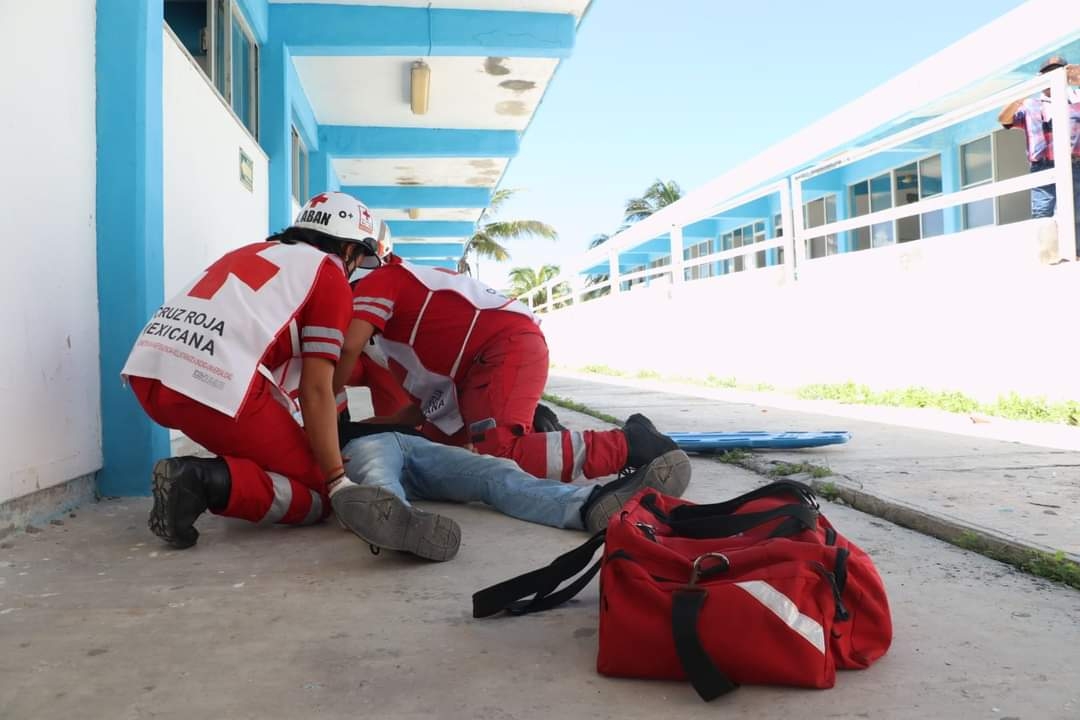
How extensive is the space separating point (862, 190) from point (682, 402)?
38.2 ft

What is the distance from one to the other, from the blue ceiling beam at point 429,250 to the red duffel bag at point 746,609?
19.1 meters

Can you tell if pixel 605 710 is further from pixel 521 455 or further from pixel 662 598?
pixel 521 455

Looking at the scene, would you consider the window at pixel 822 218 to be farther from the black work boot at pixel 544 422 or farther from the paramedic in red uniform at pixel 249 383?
the paramedic in red uniform at pixel 249 383

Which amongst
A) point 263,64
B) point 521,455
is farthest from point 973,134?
point 521,455

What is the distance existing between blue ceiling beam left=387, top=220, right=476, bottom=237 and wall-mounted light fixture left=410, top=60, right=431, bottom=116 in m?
8.41

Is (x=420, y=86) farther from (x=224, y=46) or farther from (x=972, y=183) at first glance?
(x=972, y=183)

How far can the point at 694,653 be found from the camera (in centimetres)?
150

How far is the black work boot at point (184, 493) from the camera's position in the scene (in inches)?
102

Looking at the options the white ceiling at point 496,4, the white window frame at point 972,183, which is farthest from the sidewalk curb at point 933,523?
the white window frame at point 972,183

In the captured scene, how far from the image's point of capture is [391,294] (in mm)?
3537

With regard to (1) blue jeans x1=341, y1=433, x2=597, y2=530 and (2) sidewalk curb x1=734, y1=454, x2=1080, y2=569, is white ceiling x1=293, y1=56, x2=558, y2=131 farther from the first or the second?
(2) sidewalk curb x1=734, y1=454, x2=1080, y2=569

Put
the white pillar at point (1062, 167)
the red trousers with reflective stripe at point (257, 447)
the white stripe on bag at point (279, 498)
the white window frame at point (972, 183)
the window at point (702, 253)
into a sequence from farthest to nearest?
the window at point (702, 253) → the white window frame at point (972, 183) → the white pillar at point (1062, 167) → the white stripe on bag at point (279, 498) → the red trousers with reflective stripe at point (257, 447)

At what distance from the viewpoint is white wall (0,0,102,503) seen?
9.21 feet

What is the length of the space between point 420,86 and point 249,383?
7.07 metres
